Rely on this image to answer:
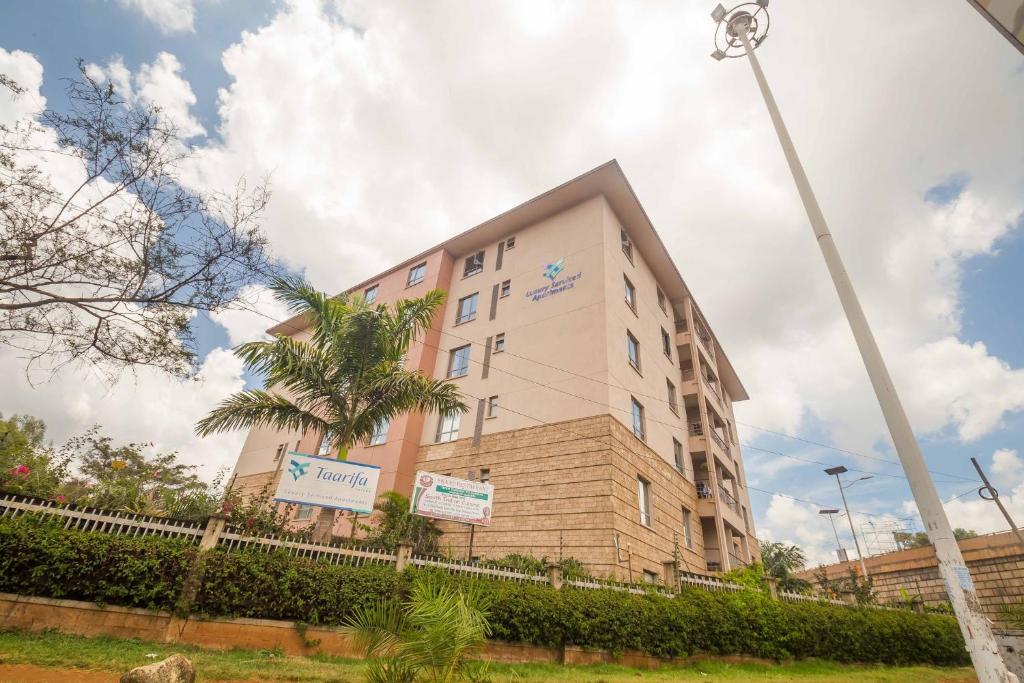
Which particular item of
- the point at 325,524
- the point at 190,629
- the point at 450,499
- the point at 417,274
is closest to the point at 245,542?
the point at 190,629

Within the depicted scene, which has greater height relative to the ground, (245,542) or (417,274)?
(417,274)

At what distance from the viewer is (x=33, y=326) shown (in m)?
8.02

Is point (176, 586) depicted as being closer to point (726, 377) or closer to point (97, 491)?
point (97, 491)

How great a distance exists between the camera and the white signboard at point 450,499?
38.0ft

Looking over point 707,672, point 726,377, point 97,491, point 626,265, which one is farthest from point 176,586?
point 726,377

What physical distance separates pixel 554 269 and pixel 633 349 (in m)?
4.61

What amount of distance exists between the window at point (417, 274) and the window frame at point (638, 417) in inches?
497

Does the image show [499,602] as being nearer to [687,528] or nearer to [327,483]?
[327,483]

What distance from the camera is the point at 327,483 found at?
10125 millimetres

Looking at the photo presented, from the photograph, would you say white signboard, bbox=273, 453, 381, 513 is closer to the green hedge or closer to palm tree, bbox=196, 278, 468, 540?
palm tree, bbox=196, 278, 468, 540

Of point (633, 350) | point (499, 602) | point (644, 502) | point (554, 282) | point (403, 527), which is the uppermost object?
point (554, 282)

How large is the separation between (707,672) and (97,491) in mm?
14469

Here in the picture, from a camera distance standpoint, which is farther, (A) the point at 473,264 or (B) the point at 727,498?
(A) the point at 473,264

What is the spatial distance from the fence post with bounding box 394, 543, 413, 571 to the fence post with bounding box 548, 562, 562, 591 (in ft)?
9.34
